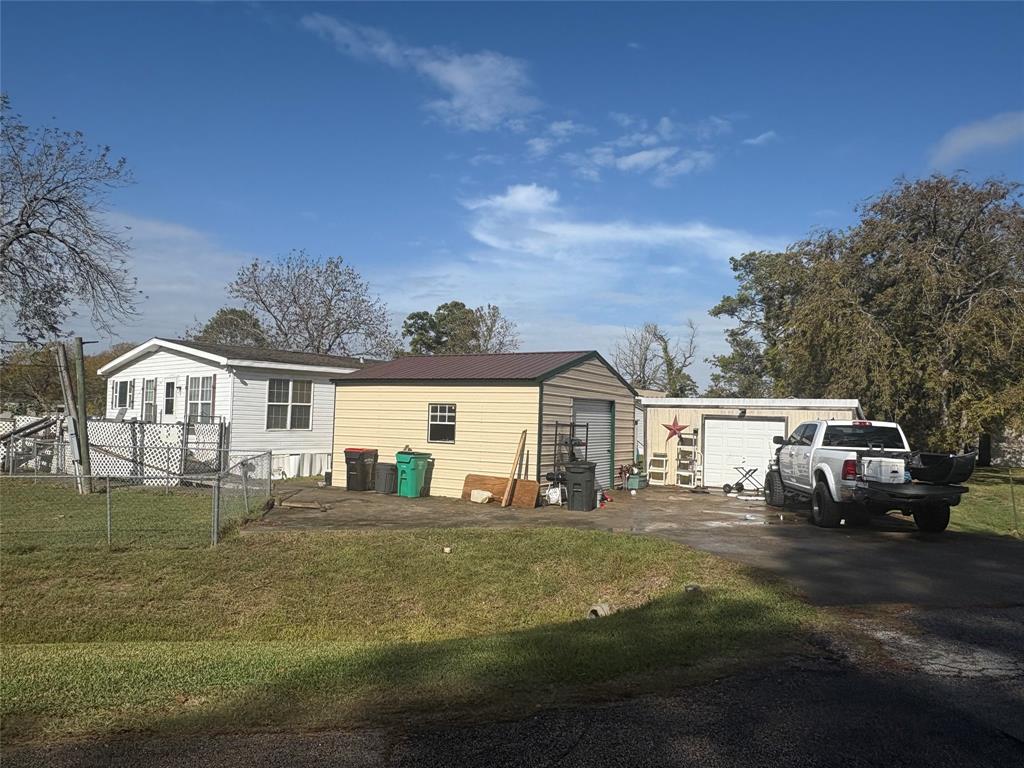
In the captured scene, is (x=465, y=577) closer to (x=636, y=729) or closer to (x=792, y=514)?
(x=636, y=729)

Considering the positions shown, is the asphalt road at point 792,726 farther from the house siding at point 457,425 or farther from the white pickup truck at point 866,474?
the house siding at point 457,425

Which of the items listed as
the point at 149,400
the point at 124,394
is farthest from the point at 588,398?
the point at 124,394

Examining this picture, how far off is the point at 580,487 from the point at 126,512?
8.49 m

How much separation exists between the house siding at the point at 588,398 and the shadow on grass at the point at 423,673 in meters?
8.84

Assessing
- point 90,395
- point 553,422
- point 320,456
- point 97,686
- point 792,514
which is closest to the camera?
point 97,686

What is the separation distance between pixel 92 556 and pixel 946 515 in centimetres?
1284

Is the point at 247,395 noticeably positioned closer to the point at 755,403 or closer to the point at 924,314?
the point at 755,403

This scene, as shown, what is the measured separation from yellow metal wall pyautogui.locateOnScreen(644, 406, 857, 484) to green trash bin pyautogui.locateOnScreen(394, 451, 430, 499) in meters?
7.43

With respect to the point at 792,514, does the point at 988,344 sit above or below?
above

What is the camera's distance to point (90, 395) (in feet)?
121

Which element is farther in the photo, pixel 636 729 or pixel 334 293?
pixel 334 293

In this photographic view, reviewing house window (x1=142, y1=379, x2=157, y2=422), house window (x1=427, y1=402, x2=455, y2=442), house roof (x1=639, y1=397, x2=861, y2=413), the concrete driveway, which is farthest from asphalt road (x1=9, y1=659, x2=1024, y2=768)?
house window (x1=142, y1=379, x2=157, y2=422)

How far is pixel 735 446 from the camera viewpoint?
19.4 meters

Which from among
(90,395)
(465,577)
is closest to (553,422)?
(465,577)
